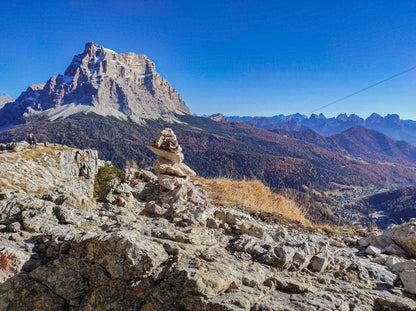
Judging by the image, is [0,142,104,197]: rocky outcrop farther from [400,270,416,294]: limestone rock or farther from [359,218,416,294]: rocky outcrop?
[400,270,416,294]: limestone rock

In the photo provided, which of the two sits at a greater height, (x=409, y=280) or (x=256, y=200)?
(x=409, y=280)

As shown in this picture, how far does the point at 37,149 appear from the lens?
23812 millimetres

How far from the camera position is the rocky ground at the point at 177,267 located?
11.8 ft

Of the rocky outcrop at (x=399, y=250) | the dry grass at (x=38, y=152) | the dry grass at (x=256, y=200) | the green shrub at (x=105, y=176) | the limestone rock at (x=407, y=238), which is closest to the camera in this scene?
the rocky outcrop at (x=399, y=250)

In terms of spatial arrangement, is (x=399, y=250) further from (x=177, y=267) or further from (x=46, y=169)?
(x=46, y=169)

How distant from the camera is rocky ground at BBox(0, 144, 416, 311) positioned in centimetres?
360

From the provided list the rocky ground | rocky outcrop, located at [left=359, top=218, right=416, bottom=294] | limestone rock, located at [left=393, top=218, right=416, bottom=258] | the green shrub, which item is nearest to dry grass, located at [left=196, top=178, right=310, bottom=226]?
rocky outcrop, located at [left=359, top=218, right=416, bottom=294]

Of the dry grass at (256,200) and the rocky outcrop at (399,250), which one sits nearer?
the rocky outcrop at (399,250)

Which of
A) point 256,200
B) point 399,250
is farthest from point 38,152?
point 399,250

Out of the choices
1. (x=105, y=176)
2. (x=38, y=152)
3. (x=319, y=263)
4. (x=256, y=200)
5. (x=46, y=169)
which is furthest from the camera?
(x=105, y=176)

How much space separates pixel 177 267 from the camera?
389 centimetres

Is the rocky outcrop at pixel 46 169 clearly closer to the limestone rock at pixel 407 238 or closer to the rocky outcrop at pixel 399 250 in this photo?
the rocky outcrop at pixel 399 250

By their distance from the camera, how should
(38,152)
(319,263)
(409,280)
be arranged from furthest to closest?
(38,152) → (319,263) → (409,280)

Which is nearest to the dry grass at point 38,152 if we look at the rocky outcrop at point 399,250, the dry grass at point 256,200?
the dry grass at point 256,200
